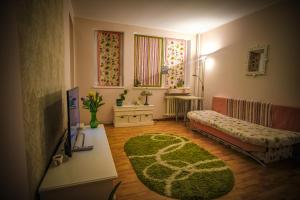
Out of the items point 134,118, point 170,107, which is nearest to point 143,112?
point 134,118

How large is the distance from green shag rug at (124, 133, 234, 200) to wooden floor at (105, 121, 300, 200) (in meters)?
0.09

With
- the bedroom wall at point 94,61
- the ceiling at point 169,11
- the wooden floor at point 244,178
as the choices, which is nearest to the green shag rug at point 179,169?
the wooden floor at point 244,178

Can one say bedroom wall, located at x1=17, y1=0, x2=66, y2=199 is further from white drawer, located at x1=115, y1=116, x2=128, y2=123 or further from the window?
the window

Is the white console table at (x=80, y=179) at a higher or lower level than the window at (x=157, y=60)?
lower

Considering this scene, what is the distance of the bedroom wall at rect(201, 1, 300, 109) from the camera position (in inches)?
108

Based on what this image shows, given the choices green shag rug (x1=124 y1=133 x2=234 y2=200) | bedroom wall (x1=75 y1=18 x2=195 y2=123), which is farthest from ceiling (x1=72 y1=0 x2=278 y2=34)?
green shag rug (x1=124 y1=133 x2=234 y2=200)

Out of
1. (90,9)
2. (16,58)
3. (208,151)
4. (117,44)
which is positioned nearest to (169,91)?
(117,44)

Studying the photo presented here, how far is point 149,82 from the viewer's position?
479cm

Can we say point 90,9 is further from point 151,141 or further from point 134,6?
point 151,141

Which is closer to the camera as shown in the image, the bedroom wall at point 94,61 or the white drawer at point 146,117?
the bedroom wall at point 94,61

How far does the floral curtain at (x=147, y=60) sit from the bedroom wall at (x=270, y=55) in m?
1.53

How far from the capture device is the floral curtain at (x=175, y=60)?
4.91 meters

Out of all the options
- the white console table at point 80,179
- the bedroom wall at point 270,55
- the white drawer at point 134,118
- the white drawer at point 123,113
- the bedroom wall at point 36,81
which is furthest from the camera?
the white drawer at point 134,118

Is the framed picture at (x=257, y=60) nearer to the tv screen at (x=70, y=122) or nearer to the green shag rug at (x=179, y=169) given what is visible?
the green shag rug at (x=179, y=169)
